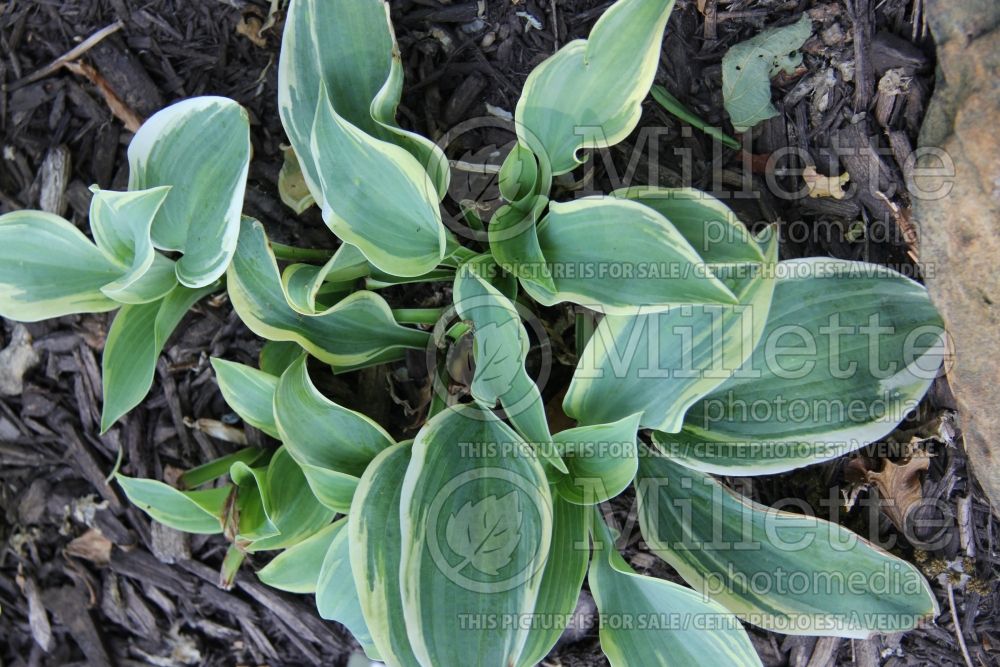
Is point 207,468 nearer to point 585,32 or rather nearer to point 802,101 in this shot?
point 585,32

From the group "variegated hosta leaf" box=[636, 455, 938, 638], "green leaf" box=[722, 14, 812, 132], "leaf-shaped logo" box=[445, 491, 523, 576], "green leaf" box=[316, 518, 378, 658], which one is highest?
"green leaf" box=[722, 14, 812, 132]

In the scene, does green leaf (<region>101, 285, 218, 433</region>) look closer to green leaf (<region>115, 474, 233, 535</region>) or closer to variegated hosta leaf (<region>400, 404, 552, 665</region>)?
green leaf (<region>115, 474, 233, 535</region>)

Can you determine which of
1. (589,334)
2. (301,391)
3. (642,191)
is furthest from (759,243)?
(301,391)

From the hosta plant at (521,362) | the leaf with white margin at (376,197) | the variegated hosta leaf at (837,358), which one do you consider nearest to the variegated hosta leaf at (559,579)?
the hosta plant at (521,362)

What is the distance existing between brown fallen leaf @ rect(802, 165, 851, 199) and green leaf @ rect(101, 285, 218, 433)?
1144 millimetres

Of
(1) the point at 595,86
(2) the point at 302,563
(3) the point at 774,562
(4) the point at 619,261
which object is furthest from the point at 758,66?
(2) the point at 302,563

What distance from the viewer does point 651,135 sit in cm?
141

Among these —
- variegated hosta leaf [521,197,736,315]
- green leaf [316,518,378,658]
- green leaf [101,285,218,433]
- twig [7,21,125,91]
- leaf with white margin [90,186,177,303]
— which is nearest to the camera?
variegated hosta leaf [521,197,736,315]

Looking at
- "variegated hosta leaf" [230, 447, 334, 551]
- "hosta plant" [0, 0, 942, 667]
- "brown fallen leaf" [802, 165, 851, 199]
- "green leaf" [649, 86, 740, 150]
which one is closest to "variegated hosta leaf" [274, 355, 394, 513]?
"hosta plant" [0, 0, 942, 667]

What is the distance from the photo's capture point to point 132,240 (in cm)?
124

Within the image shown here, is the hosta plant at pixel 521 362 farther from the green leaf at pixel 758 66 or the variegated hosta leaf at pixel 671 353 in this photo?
the green leaf at pixel 758 66

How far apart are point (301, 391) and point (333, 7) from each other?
0.61 metres

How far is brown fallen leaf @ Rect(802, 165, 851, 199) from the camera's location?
1390 mm

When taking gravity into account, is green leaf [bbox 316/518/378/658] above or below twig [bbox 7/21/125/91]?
below
